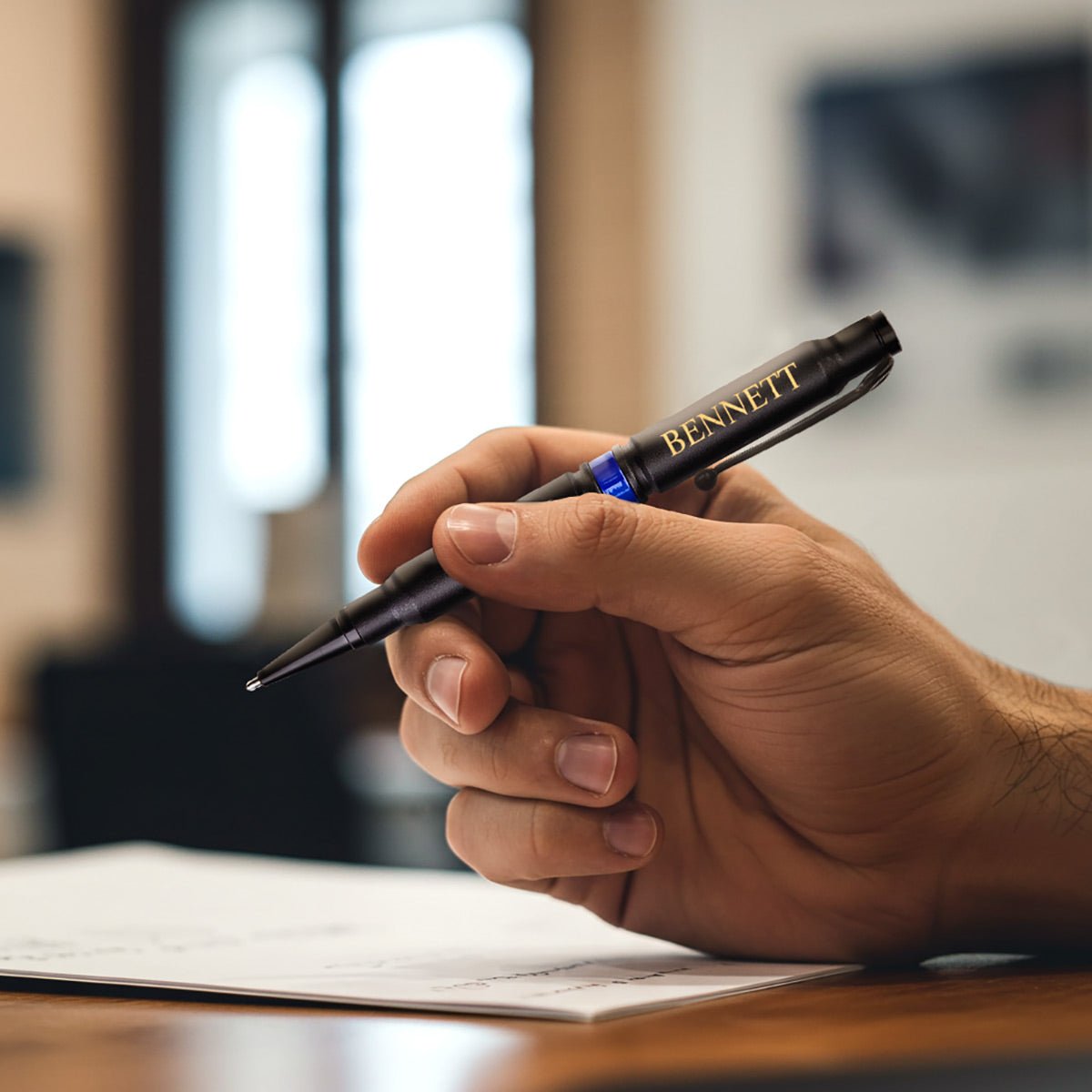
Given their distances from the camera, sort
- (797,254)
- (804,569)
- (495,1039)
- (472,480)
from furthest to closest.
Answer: (797,254) < (472,480) < (804,569) < (495,1039)

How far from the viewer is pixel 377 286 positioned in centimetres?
391

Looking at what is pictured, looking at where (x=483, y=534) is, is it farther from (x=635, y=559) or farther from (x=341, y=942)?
(x=341, y=942)

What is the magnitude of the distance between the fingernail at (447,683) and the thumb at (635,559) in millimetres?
39

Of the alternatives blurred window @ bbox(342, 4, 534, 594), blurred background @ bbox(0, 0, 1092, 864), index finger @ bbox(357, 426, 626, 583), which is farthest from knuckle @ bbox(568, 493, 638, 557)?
blurred window @ bbox(342, 4, 534, 594)

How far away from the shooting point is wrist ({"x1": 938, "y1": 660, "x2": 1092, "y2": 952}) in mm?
550

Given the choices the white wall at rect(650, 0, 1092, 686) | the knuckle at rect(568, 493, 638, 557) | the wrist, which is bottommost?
the wrist

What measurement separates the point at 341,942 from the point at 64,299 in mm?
3788

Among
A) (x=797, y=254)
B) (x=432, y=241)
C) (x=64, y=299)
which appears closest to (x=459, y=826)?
(x=797, y=254)

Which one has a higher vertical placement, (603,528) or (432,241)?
(432,241)

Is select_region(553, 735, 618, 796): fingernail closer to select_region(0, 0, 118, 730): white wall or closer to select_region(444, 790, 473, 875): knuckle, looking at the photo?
select_region(444, 790, 473, 875): knuckle

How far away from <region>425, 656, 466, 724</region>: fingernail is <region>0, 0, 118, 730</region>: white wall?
11.7 ft

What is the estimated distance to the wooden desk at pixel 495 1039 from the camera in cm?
35

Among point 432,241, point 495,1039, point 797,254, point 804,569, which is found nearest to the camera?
point 495,1039

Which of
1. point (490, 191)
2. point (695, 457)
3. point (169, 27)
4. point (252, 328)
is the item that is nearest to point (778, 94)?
point (490, 191)
